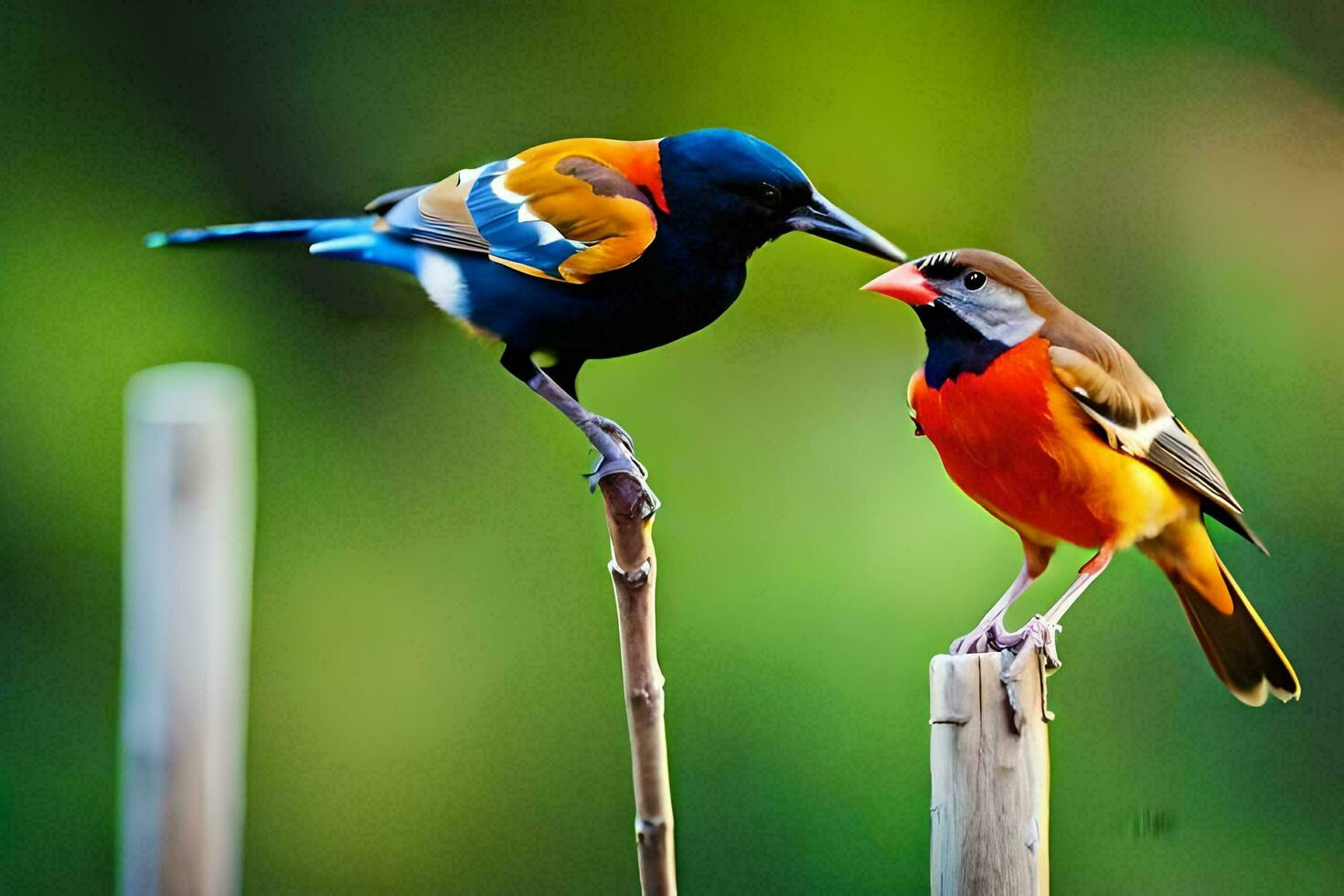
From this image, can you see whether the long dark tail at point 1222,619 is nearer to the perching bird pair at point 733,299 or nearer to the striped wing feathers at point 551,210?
the perching bird pair at point 733,299

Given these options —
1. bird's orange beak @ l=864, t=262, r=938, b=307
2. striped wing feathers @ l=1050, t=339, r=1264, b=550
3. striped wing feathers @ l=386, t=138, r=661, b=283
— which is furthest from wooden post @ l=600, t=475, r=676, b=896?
striped wing feathers @ l=1050, t=339, r=1264, b=550

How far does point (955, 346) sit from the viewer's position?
188 centimetres

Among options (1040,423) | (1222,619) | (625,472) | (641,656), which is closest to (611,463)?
(625,472)

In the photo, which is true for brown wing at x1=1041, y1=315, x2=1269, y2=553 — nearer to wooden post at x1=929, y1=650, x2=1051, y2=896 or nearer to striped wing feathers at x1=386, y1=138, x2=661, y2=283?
wooden post at x1=929, y1=650, x2=1051, y2=896

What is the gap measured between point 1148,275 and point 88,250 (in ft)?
7.16

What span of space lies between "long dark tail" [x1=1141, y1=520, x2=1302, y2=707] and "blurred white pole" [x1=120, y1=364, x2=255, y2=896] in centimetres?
118

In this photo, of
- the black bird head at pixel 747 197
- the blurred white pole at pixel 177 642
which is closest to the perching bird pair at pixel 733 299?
the black bird head at pixel 747 197

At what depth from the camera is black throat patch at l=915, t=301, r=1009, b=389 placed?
188 cm

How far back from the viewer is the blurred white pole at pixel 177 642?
153 centimetres

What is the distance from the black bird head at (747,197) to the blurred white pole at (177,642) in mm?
617

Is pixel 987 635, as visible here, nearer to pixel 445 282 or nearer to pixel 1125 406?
pixel 1125 406

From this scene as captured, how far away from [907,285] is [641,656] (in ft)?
1.80

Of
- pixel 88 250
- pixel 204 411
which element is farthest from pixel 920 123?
pixel 204 411

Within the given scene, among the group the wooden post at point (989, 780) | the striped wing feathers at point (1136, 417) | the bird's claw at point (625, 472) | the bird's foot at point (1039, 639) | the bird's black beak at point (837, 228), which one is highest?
the bird's black beak at point (837, 228)
